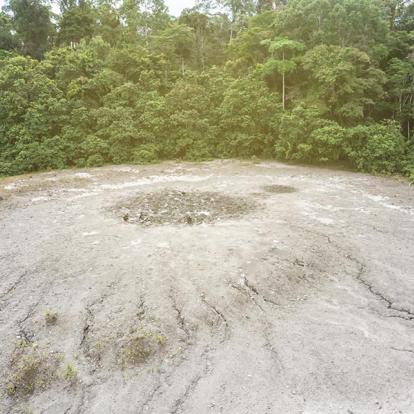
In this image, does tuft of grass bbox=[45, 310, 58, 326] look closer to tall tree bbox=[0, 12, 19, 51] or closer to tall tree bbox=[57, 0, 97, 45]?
tall tree bbox=[57, 0, 97, 45]

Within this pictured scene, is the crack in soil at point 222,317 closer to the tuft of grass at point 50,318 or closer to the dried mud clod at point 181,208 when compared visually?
the tuft of grass at point 50,318

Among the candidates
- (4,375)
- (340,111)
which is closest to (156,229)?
(4,375)

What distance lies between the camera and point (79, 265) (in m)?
6.66

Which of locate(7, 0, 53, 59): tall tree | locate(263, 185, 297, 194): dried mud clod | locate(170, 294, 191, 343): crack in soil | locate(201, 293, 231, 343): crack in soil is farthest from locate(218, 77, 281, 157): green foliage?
locate(7, 0, 53, 59): tall tree

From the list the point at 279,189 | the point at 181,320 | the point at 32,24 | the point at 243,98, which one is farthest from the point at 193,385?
the point at 32,24

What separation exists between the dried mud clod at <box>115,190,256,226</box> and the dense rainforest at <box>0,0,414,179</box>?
6171mm

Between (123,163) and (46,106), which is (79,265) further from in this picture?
(46,106)

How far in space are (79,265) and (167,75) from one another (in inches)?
649

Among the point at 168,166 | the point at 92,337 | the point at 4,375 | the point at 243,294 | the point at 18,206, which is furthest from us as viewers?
the point at 168,166

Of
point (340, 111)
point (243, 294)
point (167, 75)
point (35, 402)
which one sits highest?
point (167, 75)

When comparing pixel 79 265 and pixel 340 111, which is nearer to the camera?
pixel 79 265

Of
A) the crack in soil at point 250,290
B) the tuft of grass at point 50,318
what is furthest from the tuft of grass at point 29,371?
the crack in soil at point 250,290

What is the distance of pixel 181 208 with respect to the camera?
1009 centimetres

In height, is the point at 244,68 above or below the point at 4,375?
above
